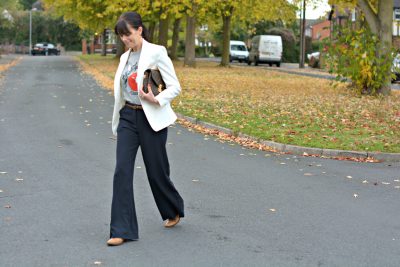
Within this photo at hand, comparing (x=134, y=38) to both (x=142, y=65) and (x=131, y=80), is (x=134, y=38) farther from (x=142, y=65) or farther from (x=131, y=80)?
Answer: (x=131, y=80)

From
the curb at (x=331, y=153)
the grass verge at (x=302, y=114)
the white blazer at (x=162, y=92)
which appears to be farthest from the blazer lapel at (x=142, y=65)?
the grass verge at (x=302, y=114)

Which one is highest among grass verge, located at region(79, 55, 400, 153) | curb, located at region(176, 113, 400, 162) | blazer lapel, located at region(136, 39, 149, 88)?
blazer lapel, located at region(136, 39, 149, 88)

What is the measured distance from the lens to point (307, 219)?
740 centimetres

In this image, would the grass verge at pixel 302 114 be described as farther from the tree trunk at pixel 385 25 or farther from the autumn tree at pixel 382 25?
the autumn tree at pixel 382 25

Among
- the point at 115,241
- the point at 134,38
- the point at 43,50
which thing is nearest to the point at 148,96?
the point at 134,38

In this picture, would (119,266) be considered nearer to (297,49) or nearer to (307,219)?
(307,219)

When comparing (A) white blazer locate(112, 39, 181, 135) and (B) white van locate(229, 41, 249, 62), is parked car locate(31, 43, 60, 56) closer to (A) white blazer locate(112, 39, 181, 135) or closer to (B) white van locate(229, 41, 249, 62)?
(B) white van locate(229, 41, 249, 62)

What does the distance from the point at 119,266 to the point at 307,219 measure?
2363mm

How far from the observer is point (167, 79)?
6.46 metres

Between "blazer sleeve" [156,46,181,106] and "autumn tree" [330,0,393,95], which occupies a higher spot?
"autumn tree" [330,0,393,95]

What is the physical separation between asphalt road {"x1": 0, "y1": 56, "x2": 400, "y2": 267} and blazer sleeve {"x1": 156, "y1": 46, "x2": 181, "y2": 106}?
1.18m

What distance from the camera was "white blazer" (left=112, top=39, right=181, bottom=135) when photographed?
634cm

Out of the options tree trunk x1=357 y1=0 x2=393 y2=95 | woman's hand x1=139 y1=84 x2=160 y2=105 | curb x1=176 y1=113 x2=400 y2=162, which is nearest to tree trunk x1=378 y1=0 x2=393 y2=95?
tree trunk x1=357 y1=0 x2=393 y2=95

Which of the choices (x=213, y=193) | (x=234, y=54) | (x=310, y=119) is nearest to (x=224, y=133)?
(x=310, y=119)
